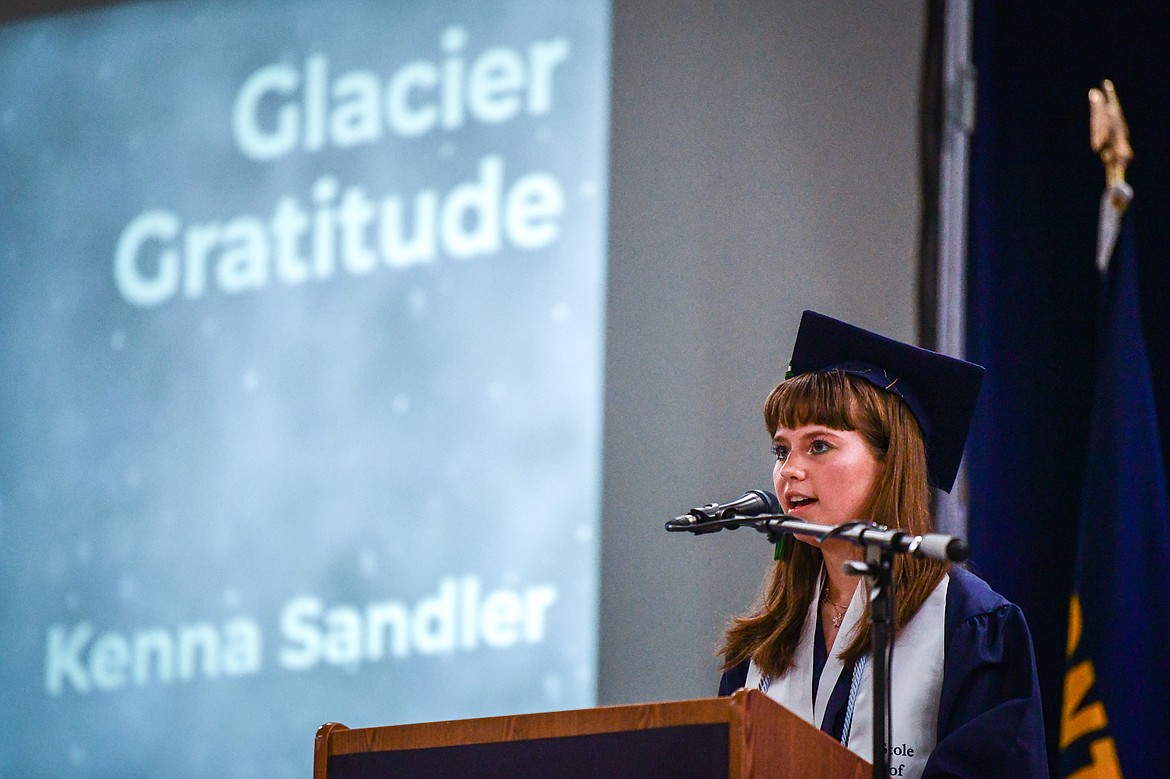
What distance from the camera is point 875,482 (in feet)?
7.68

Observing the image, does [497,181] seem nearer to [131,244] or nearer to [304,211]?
[304,211]

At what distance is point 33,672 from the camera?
4.00 meters

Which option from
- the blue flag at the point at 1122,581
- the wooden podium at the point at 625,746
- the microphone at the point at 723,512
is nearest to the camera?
the wooden podium at the point at 625,746

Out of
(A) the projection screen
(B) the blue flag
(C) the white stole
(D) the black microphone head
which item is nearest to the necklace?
(C) the white stole

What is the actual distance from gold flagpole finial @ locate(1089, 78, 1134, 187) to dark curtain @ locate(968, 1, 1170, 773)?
0.41ft

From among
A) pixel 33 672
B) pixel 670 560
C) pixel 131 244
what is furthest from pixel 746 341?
pixel 33 672

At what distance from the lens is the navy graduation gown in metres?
2.02

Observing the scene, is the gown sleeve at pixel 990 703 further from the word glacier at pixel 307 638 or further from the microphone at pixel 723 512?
the word glacier at pixel 307 638

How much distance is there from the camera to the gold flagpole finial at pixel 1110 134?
317 cm

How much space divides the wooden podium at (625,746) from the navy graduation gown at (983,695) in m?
0.18

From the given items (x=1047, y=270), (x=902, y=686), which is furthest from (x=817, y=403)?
(x=1047, y=270)

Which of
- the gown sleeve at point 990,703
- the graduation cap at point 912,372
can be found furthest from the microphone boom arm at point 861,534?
the graduation cap at point 912,372

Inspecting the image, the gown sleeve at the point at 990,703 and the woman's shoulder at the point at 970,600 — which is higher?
the woman's shoulder at the point at 970,600

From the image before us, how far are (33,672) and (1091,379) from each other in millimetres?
2839
